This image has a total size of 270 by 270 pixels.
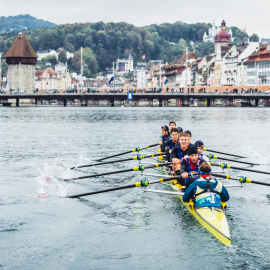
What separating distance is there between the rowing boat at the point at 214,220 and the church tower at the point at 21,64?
118798 mm

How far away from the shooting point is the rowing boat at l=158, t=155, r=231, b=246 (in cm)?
1076

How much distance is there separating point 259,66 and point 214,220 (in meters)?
115

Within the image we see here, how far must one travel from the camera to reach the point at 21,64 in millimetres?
127688

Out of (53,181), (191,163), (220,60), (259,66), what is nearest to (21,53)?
(220,60)

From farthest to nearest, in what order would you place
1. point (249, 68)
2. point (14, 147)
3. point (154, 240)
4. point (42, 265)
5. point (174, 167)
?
point (249, 68) → point (14, 147) → point (174, 167) → point (154, 240) → point (42, 265)

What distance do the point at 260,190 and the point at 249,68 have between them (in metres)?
114

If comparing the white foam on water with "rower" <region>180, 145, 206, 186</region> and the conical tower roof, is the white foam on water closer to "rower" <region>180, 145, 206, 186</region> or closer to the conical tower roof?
"rower" <region>180, 145, 206, 186</region>

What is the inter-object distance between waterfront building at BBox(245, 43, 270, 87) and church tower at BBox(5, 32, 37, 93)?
54179mm

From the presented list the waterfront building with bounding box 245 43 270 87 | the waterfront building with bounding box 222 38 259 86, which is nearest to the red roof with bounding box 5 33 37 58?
the waterfront building with bounding box 222 38 259 86

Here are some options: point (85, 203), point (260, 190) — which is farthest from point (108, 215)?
point (260, 190)

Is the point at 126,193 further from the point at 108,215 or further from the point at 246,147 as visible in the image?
the point at 246,147

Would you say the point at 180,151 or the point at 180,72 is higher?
the point at 180,72

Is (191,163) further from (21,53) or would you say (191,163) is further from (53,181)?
(21,53)

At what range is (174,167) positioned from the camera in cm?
1439
